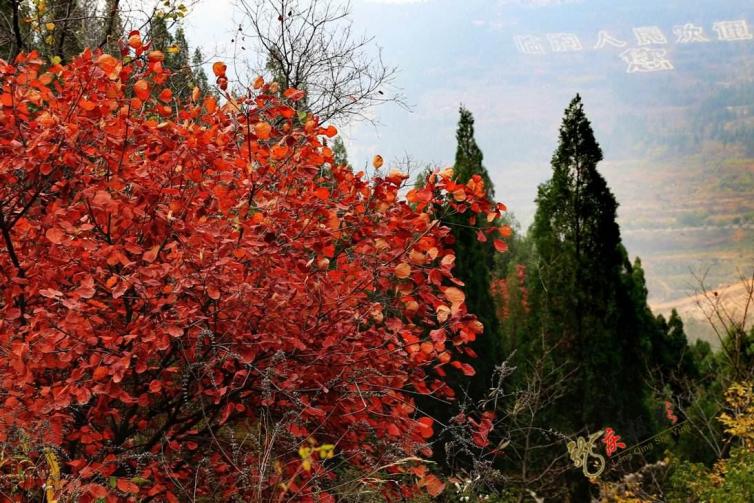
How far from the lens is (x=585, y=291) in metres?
12.9

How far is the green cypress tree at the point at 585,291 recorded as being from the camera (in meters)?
12.8

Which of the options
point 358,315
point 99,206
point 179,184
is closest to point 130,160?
point 179,184

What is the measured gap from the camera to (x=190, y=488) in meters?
4.21

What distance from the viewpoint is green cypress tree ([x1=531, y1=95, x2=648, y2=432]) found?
12773mm

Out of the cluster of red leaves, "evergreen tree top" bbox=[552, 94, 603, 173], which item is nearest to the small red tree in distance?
"evergreen tree top" bbox=[552, 94, 603, 173]

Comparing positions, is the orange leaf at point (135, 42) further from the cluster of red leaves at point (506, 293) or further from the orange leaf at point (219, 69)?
the cluster of red leaves at point (506, 293)

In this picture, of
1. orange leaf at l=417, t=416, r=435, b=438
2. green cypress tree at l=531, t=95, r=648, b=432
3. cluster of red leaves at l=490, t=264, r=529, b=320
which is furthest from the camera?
cluster of red leaves at l=490, t=264, r=529, b=320

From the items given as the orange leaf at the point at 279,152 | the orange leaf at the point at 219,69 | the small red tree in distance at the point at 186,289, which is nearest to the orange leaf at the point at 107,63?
the small red tree in distance at the point at 186,289

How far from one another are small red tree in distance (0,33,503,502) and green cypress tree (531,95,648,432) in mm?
8967

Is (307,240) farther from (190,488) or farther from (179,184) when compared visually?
(190,488)

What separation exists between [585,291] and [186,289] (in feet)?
33.8

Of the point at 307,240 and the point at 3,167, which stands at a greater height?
the point at 3,167

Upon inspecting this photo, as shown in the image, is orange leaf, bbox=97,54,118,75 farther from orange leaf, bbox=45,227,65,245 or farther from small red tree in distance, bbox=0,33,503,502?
orange leaf, bbox=45,227,65,245

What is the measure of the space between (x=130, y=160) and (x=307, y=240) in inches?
45.5
